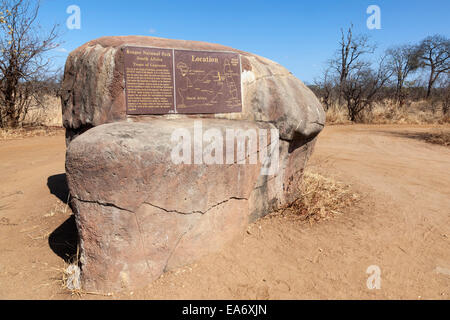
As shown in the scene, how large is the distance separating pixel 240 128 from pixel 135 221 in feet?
3.86

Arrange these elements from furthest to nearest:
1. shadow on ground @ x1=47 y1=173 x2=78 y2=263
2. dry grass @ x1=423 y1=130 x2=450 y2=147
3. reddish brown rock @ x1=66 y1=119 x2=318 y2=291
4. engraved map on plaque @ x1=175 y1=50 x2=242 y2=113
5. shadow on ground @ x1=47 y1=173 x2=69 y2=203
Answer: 1. dry grass @ x1=423 y1=130 x2=450 y2=147
2. shadow on ground @ x1=47 y1=173 x2=69 y2=203
3. engraved map on plaque @ x1=175 y1=50 x2=242 y2=113
4. shadow on ground @ x1=47 y1=173 x2=78 y2=263
5. reddish brown rock @ x1=66 y1=119 x2=318 y2=291

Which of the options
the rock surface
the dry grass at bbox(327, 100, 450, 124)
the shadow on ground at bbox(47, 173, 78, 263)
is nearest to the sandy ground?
the shadow on ground at bbox(47, 173, 78, 263)

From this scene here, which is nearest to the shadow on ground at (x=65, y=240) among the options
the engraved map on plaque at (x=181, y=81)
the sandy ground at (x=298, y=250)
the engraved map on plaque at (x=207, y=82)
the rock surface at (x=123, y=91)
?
the sandy ground at (x=298, y=250)

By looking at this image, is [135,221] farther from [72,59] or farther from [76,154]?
[72,59]

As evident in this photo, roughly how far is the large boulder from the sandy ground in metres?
0.21

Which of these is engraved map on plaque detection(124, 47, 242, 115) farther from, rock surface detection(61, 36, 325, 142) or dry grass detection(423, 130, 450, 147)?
dry grass detection(423, 130, 450, 147)

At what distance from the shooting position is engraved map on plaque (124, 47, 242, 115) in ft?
8.69

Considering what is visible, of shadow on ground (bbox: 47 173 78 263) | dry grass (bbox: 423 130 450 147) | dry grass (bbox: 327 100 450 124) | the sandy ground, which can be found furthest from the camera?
dry grass (bbox: 327 100 450 124)

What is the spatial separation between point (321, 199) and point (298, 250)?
3.33 feet

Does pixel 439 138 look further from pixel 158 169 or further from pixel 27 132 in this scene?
pixel 27 132

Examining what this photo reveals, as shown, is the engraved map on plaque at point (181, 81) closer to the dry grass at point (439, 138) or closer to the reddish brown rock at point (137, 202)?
the reddish brown rock at point (137, 202)

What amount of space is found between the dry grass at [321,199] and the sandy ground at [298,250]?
129mm

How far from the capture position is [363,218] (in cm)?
316

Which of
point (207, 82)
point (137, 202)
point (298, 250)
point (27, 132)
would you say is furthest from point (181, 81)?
point (27, 132)
